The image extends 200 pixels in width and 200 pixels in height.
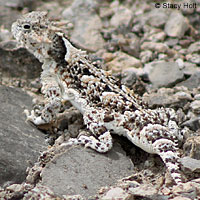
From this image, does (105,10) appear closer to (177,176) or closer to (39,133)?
(39,133)

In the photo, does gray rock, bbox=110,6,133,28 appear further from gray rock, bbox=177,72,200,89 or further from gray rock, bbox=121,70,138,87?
gray rock, bbox=177,72,200,89

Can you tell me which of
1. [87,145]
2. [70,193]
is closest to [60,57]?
[87,145]

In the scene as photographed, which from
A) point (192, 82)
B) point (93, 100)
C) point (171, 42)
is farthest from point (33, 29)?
point (171, 42)

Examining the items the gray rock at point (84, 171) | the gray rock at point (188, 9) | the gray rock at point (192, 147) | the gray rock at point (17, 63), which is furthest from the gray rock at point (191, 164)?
the gray rock at point (188, 9)

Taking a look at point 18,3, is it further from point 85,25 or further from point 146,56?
point 146,56

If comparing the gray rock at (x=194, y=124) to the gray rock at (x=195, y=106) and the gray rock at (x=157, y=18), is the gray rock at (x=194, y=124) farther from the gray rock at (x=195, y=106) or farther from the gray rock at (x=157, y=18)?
the gray rock at (x=157, y=18)

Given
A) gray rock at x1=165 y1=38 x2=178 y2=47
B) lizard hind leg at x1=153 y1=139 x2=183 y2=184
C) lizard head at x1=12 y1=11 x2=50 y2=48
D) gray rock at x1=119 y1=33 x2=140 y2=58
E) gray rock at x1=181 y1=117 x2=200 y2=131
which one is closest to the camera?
lizard hind leg at x1=153 y1=139 x2=183 y2=184

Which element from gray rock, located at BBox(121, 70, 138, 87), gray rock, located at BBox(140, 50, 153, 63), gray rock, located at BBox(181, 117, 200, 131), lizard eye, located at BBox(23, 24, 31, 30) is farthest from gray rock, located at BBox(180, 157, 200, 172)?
gray rock, located at BBox(140, 50, 153, 63)
